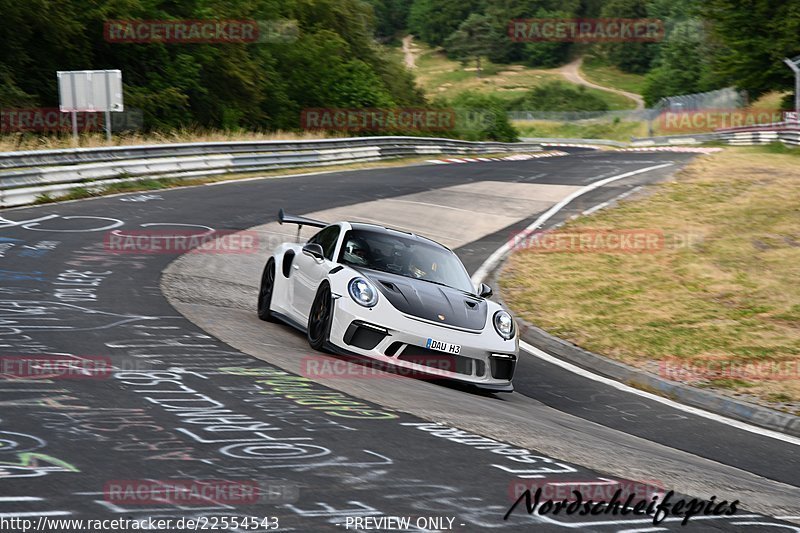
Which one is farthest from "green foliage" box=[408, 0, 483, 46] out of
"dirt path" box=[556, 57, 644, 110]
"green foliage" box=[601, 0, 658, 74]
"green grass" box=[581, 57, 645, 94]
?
"green foliage" box=[601, 0, 658, 74]

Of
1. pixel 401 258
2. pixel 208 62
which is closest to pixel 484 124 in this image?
pixel 208 62

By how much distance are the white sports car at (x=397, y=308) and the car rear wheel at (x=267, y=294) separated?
236 millimetres

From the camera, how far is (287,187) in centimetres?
2595

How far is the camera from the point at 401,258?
10.7 metres

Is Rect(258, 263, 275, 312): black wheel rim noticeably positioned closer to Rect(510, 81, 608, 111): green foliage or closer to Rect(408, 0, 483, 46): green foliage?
Rect(510, 81, 608, 111): green foliage

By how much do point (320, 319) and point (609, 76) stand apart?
149154mm

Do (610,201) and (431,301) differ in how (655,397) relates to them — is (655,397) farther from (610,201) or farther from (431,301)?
(610,201)

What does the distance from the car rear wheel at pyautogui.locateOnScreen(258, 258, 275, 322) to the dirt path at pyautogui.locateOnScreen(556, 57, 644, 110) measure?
12411cm

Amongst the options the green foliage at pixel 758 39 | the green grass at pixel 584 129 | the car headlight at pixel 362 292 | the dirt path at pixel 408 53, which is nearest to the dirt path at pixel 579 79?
the dirt path at pixel 408 53

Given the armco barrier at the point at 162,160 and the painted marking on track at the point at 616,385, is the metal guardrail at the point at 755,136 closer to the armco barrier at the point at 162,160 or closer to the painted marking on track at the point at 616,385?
the armco barrier at the point at 162,160

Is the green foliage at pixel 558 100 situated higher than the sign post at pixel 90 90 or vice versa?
the green foliage at pixel 558 100

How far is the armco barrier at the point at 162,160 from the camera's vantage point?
1991 centimetres

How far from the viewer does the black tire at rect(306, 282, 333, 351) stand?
949cm

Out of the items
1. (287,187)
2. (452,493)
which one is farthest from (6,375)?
(287,187)
